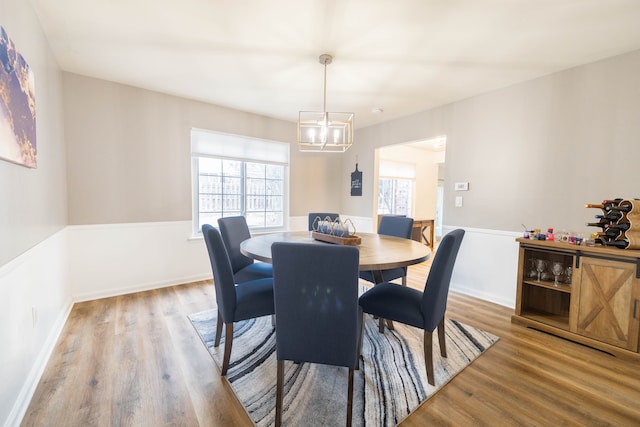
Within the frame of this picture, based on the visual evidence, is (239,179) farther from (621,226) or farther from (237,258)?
(621,226)

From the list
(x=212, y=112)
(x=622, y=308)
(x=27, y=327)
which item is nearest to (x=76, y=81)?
(x=212, y=112)

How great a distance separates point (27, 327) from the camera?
162cm

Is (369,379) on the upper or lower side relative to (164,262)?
lower

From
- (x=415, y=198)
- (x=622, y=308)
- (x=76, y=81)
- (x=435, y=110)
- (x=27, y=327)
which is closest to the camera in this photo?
(x=27, y=327)

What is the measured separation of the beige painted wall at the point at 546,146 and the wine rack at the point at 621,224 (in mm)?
366

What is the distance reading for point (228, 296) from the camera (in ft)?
5.66

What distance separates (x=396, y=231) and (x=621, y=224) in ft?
5.72

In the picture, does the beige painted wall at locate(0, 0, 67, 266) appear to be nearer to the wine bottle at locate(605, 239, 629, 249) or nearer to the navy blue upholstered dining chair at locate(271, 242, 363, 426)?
the navy blue upholstered dining chair at locate(271, 242, 363, 426)

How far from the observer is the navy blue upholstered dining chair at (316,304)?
126 centimetres

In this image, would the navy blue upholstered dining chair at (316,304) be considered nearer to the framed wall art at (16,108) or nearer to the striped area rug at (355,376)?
the striped area rug at (355,376)

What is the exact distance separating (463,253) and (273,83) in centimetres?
307

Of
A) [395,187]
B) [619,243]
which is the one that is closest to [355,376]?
[619,243]

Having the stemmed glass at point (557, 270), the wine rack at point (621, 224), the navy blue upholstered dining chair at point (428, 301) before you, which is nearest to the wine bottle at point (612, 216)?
the wine rack at point (621, 224)

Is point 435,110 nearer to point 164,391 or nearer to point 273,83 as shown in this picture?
point 273,83
